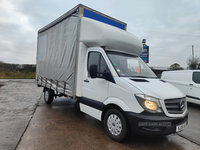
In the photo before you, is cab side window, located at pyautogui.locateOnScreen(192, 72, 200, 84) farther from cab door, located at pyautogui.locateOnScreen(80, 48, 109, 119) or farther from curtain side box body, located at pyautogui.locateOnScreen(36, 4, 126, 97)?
cab door, located at pyautogui.locateOnScreen(80, 48, 109, 119)

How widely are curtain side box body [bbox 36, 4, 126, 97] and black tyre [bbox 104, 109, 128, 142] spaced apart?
1374 millimetres

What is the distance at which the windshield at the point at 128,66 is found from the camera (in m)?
3.61

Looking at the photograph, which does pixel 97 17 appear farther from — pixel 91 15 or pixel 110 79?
pixel 110 79

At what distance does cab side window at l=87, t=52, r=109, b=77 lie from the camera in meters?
3.66

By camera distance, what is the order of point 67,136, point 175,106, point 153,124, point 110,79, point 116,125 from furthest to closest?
point 67,136
point 110,79
point 116,125
point 175,106
point 153,124

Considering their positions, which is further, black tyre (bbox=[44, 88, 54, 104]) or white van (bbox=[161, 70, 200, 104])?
white van (bbox=[161, 70, 200, 104])

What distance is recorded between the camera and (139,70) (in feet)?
13.1

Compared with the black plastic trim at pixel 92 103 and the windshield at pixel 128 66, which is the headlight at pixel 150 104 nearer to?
the windshield at pixel 128 66

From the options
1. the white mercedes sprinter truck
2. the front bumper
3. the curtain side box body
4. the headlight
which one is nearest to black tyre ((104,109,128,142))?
the white mercedes sprinter truck

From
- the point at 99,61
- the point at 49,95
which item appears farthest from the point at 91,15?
the point at 49,95

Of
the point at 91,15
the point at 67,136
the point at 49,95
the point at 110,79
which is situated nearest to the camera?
the point at 110,79

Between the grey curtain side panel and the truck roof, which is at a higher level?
the truck roof

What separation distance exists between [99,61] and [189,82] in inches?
220

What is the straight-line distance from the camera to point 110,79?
346cm
